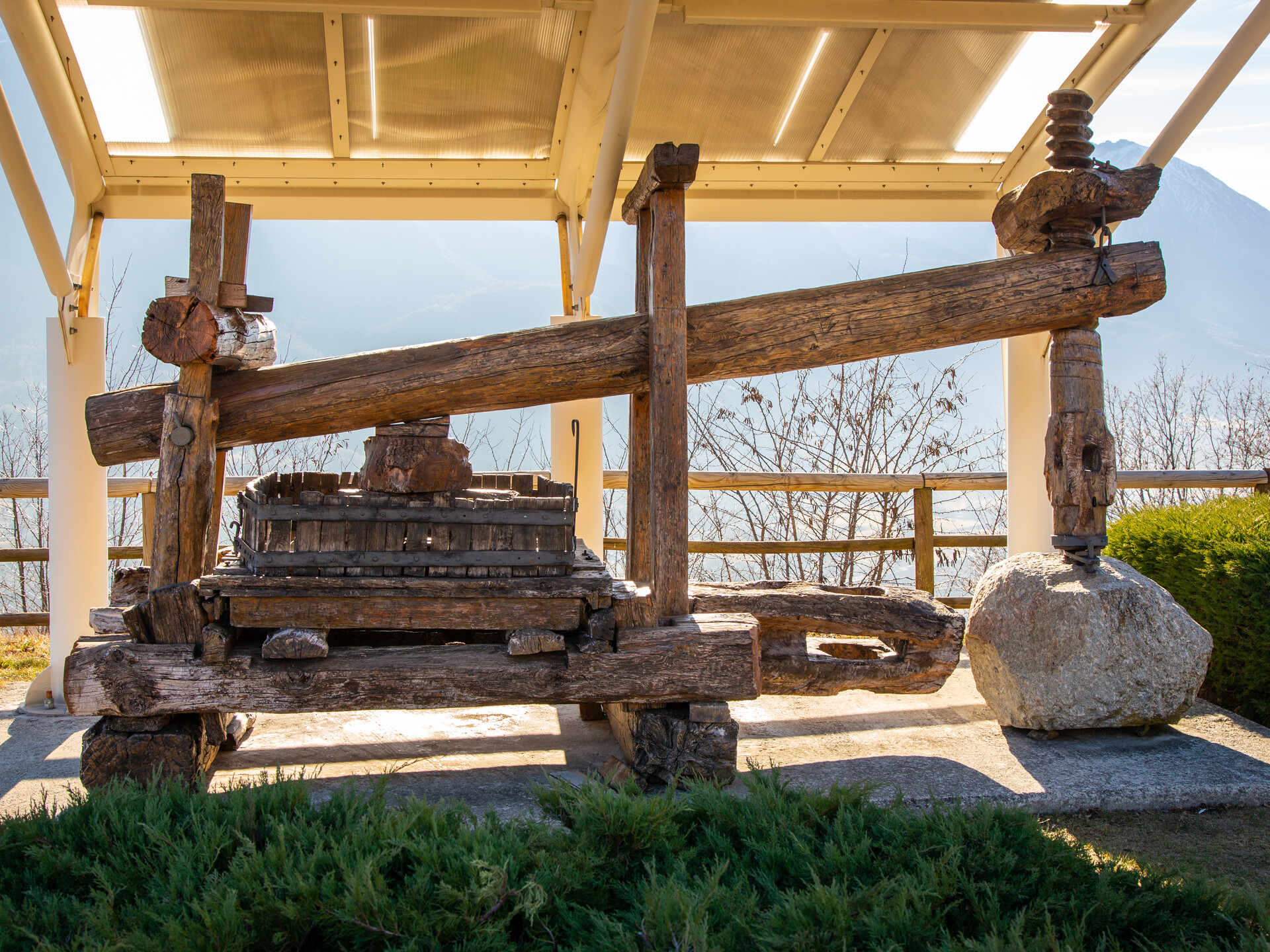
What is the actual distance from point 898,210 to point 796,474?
6.91 ft

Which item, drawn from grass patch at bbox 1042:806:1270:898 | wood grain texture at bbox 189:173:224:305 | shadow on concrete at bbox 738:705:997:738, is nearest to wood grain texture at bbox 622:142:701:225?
wood grain texture at bbox 189:173:224:305

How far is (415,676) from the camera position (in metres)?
3.67

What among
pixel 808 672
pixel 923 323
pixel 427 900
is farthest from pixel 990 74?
pixel 427 900

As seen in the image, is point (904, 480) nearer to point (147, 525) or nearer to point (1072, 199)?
point (1072, 199)

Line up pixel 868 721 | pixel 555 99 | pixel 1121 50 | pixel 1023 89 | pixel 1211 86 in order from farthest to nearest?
pixel 1023 89, pixel 555 99, pixel 1121 50, pixel 868 721, pixel 1211 86

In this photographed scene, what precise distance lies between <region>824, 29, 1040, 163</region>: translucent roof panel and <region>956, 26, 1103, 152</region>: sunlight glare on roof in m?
0.06

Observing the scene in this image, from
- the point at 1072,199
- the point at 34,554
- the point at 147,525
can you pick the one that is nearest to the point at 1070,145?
the point at 1072,199

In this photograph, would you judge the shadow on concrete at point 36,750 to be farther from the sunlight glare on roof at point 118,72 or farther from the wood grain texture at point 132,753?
the sunlight glare on roof at point 118,72

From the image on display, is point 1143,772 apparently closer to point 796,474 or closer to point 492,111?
point 796,474

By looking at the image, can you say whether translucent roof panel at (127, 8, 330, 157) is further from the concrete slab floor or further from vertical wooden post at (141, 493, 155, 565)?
the concrete slab floor

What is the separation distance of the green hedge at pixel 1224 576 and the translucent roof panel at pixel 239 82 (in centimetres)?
595

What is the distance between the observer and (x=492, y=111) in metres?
5.60

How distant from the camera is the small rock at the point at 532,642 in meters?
3.70

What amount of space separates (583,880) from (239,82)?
5.06m
